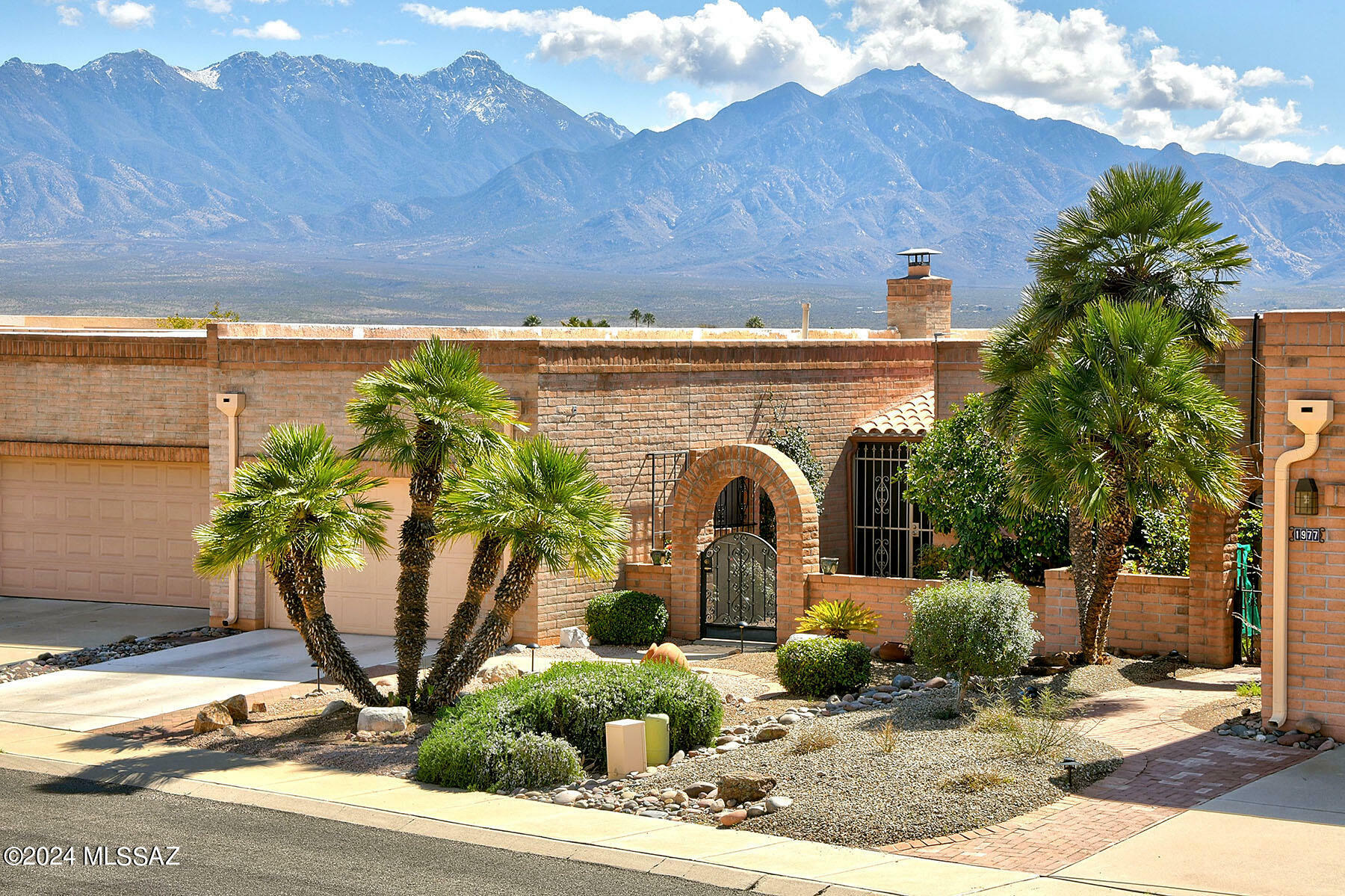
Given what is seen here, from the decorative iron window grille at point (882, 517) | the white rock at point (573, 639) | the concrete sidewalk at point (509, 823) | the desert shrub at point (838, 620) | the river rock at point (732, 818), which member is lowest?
the concrete sidewalk at point (509, 823)

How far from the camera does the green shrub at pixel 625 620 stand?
20.0 m

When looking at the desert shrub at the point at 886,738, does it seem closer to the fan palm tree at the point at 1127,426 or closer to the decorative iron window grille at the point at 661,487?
the fan palm tree at the point at 1127,426

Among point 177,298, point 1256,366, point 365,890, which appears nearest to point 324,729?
point 365,890

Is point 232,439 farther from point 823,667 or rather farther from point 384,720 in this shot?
point 823,667

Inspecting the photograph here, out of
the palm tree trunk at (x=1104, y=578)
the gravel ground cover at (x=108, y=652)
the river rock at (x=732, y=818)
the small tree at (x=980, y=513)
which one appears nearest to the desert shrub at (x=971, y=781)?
the river rock at (x=732, y=818)

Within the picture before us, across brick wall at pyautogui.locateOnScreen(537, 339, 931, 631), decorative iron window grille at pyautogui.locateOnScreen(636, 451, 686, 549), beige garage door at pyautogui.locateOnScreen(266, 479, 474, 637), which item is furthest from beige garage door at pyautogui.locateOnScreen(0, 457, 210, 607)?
decorative iron window grille at pyautogui.locateOnScreen(636, 451, 686, 549)

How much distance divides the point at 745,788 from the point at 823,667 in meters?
4.37

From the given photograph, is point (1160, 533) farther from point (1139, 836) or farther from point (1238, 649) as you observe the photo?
point (1139, 836)

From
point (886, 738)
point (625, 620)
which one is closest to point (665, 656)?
point (625, 620)

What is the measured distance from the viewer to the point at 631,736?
13.1 m

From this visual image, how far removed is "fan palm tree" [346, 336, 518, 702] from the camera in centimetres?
1488

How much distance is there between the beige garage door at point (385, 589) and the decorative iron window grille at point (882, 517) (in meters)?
7.98

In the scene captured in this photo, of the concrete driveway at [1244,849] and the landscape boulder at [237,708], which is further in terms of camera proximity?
the landscape boulder at [237,708]

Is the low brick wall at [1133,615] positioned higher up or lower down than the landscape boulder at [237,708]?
higher up
